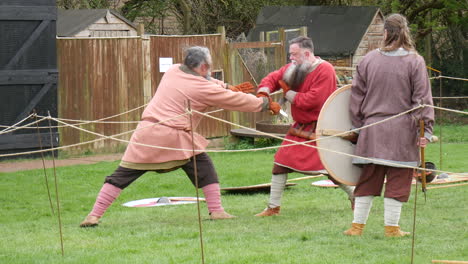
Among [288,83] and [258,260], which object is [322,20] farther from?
[258,260]

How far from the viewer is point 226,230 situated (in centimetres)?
722

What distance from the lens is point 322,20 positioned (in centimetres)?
2308

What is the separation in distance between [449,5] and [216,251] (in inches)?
606

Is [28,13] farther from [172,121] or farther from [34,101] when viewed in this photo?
[172,121]

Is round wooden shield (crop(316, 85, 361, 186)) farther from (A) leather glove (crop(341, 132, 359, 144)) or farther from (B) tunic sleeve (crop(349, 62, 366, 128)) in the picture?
(B) tunic sleeve (crop(349, 62, 366, 128))

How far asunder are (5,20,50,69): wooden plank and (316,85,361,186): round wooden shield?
801 centimetres

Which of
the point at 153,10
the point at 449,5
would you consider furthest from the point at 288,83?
the point at 153,10

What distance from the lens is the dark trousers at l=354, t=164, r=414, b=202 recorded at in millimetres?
6691

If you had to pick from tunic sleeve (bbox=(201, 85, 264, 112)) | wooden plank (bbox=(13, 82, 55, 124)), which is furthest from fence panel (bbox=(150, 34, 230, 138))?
tunic sleeve (bbox=(201, 85, 264, 112))

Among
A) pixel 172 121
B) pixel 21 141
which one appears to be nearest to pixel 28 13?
pixel 21 141

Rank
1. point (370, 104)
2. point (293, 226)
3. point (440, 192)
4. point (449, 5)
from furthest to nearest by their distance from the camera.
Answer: point (449, 5) → point (440, 192) → point (293, 226) → point (370, 104)

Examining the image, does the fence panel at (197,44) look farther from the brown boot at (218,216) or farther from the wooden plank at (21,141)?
the brown boot at (218,216)

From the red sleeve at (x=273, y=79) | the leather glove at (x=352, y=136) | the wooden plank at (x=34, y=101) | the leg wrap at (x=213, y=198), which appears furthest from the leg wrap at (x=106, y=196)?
the wooden plank at (x=34, y=101)

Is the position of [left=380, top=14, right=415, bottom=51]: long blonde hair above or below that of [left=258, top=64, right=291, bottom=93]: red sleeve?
above
